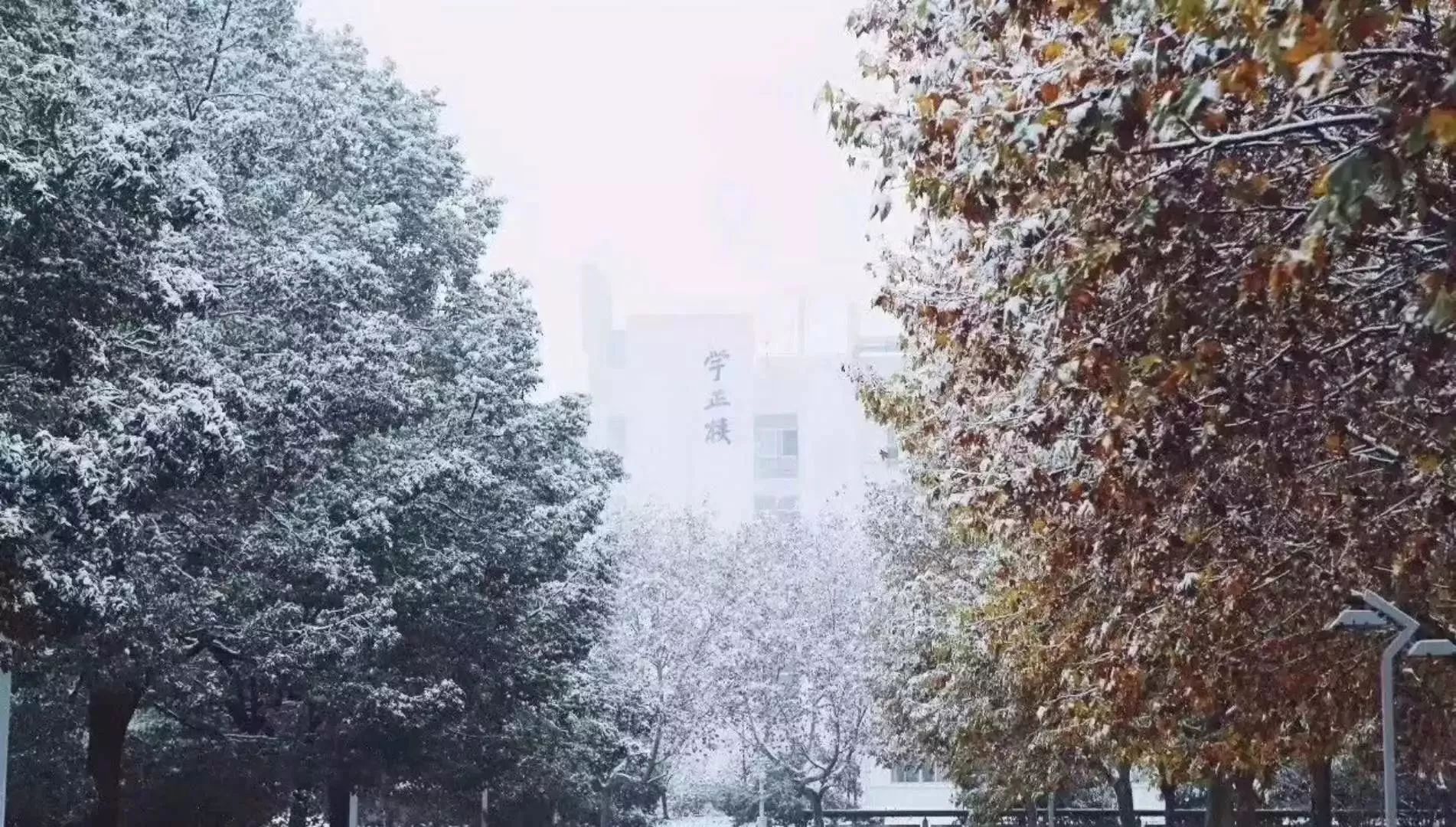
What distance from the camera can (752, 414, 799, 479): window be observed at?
311 feet

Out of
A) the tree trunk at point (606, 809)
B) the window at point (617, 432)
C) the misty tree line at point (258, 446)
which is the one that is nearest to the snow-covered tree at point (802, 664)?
the tree trunk at point (606, 809)

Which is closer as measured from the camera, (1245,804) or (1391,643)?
(1391,643)

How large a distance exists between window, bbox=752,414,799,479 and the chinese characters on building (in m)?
1.94

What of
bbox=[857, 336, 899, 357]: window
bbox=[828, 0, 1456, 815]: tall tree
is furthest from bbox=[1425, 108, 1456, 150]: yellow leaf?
bbox=[857, 336, 899, 357]: window

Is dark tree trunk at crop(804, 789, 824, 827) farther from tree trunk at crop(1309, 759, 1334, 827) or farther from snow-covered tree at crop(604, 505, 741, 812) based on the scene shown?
tree trunk at crop(1309, 759, 1334, 827)

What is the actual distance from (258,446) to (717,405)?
69752 mm

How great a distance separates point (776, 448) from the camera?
95.1m

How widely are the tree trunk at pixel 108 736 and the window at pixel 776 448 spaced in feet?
234

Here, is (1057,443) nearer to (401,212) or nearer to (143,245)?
(143,245)

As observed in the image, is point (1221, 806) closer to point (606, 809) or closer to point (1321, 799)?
point (1321, 799)

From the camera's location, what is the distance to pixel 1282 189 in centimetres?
1101

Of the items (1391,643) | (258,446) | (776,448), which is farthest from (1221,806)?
(776,448)

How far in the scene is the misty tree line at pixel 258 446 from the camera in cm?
1838

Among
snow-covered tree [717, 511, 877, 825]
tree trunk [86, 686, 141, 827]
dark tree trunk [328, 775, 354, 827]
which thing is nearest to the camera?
tree trunk [86, 686, 141, 827]
